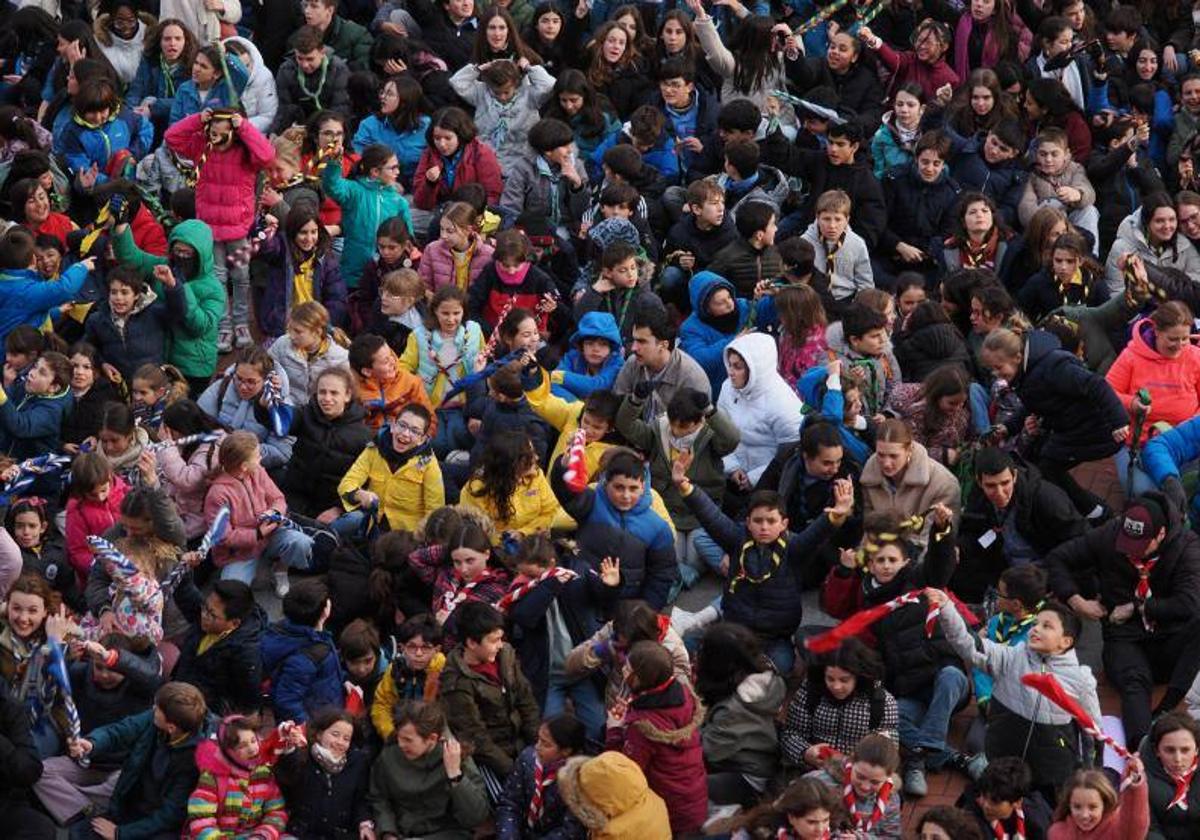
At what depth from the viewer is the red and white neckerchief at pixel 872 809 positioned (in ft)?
38.3

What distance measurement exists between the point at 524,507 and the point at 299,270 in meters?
3.26

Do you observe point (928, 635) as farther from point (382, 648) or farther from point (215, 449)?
point (215, 449)

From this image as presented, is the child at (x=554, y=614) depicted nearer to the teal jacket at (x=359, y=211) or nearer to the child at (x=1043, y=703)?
the child at (x=1043, y=703)

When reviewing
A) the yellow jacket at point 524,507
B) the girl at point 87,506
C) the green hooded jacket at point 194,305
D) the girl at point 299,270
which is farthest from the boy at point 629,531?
the girl at point 299,270

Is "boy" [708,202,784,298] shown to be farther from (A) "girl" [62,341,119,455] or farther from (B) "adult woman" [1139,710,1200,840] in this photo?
(B) "adult woman" [1139,710,1200,840]

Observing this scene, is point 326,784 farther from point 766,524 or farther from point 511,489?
point 766,524

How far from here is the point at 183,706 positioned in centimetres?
1199

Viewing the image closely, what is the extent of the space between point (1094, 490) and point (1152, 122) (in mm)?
3922

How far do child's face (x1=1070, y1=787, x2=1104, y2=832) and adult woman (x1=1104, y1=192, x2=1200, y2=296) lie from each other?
522 centimetres

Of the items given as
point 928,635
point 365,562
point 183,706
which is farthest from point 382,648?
point 928,635

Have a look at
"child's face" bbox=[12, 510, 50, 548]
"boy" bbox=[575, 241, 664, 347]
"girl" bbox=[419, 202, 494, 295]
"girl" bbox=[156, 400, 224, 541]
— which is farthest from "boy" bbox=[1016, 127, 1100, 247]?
"child's face" bbox=[12, 510, 50, 548]

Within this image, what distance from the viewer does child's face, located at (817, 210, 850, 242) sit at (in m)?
15.9

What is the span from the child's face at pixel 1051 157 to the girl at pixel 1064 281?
1094mm

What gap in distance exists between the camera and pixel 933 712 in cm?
1264
